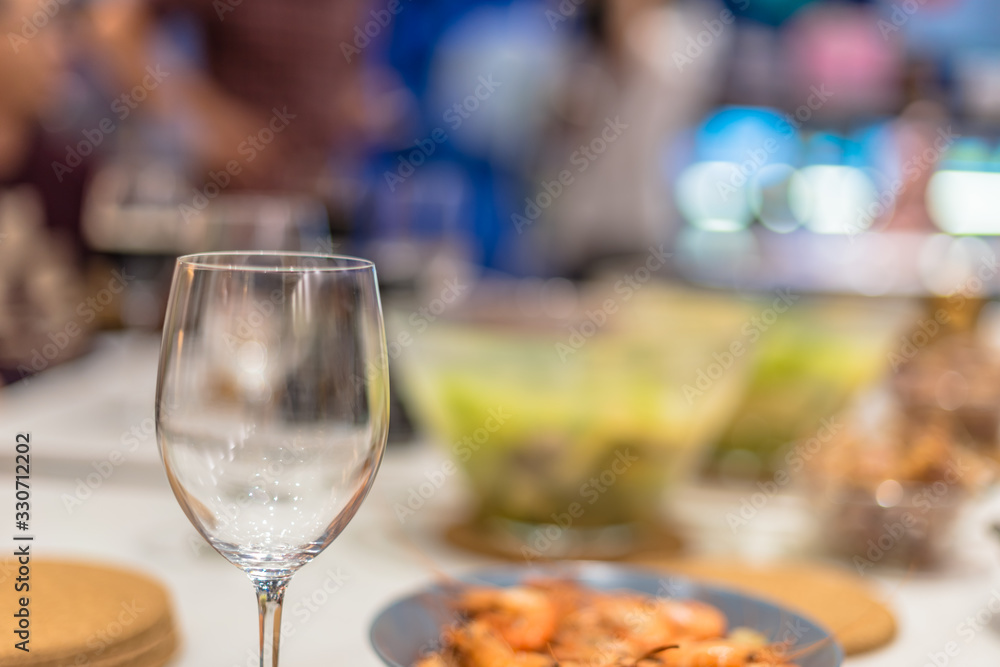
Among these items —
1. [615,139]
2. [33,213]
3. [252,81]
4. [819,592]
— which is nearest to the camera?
[819,592]

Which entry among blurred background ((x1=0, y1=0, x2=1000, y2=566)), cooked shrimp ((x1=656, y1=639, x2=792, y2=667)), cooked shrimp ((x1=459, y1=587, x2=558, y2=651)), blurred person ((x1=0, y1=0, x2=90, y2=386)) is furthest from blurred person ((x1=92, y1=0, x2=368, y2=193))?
cooked shrimp ((x1=656, y1=639, x2=792, y2=667))

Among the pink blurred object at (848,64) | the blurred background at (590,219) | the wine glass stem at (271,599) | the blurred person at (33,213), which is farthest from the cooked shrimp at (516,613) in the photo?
the pink blurred object at (848,64)

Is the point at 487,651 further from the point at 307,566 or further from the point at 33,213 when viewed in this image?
the point at 33,213

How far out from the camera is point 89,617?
62 cm

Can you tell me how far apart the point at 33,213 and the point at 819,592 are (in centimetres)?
196

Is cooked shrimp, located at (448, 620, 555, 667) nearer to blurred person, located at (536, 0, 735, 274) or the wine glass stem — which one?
the wine glass stem

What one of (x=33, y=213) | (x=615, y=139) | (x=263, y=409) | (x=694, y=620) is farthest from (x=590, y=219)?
(x=263, y=409)

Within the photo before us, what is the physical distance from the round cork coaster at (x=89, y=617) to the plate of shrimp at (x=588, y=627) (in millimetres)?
150

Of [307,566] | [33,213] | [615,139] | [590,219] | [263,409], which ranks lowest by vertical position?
[307,566]

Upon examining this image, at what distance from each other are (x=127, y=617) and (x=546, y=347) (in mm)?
428

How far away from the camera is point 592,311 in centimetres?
107

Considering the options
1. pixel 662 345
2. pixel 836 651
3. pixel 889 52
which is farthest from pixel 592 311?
pixel 889 52

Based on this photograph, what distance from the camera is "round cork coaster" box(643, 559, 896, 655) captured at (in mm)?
686

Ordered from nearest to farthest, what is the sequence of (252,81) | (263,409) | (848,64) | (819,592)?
(263,409) < (819,592) < (252,81) < (848,64)
